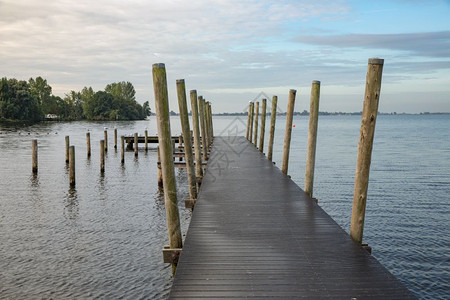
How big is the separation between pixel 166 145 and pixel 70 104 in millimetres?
136462

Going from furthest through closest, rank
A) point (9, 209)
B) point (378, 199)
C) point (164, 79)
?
point (378, 199), point (9, 209), point (164, 79)

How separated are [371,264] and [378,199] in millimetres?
Result: 11778

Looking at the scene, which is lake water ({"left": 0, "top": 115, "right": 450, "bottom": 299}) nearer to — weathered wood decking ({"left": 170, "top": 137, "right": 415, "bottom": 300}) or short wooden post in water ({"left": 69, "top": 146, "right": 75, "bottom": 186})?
short wooden post in water ({"left": 69, "top": 146, "right": 75, "bottom": 186})

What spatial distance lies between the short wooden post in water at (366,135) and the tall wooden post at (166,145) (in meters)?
2.75

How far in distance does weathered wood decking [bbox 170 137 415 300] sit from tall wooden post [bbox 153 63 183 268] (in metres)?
0.31

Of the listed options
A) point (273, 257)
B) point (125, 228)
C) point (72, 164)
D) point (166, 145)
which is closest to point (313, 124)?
point (166, 145)

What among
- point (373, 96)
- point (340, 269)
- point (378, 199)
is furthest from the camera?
point (378, 199)

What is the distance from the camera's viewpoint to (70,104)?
134625 millimetres

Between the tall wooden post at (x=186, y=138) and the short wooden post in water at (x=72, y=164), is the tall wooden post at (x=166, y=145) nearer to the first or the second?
the tall wooden post at (x=186, y=138)

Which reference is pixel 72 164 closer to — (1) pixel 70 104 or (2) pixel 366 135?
(2) pixel 366 135

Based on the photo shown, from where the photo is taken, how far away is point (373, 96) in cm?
618

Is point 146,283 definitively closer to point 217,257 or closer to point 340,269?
point 217,257

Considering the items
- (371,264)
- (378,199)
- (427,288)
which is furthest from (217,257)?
(378,199)

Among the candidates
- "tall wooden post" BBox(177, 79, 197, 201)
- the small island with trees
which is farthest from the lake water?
the small island with trees
